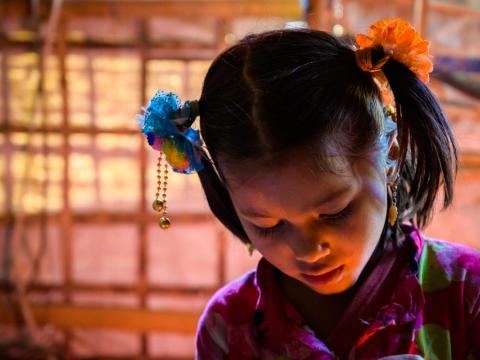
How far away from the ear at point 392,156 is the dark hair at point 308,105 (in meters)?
0.01

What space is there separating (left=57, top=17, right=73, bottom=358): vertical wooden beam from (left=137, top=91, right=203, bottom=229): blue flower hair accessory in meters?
1.54

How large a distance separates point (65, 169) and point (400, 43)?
177cm

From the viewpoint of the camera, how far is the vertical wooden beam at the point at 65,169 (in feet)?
7.43

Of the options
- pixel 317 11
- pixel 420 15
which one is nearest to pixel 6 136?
pixel 317 11

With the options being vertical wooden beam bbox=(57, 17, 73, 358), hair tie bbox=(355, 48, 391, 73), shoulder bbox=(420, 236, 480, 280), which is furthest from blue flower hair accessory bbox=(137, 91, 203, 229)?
vertical wooden beam bbox=(57, 17, 73, 358)

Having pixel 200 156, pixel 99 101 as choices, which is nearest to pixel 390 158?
pixel 200 156

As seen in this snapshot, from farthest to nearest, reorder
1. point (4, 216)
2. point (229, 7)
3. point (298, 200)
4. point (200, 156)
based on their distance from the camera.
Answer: point (4, 216) < point (229, 7) < point (200, 156) < point (298, 200)

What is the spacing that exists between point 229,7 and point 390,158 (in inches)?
60.5

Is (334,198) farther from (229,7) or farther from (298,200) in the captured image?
(229,7)

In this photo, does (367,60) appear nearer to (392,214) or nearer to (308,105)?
(308,105)

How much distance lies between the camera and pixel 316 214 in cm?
73

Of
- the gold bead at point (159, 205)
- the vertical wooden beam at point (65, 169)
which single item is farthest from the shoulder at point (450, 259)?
the vertical wooden beam at point (65, 169)

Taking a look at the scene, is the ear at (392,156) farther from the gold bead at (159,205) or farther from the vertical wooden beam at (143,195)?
the vertical wooden beam at (143,195)

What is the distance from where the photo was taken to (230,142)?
2.51ft
